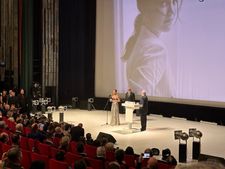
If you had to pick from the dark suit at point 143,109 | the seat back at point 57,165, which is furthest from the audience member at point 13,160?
the dark suit at point 143,109

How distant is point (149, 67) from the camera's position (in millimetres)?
19391

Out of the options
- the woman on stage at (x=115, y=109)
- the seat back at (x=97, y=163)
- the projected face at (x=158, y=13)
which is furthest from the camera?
the projected face at (x=158, y=13)

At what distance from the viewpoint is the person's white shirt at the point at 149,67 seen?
1884 centimetres

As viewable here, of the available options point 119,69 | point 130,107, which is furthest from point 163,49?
point 130,107

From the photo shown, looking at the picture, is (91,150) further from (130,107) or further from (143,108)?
(143,108)

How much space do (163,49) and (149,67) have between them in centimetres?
117

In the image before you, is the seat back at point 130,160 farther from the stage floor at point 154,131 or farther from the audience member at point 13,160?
the stage floor at point 154,131

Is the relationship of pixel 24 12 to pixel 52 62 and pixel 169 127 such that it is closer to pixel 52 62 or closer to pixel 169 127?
pixel 52 62

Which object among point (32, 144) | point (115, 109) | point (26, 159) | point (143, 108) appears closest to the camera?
point (26, 159)

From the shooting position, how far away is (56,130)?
34.6 feet

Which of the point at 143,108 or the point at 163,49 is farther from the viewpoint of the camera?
the point at 163,49

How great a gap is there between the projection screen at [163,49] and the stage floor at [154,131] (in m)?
1.20

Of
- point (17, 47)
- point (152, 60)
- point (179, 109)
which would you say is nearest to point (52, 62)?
point (17, 47)

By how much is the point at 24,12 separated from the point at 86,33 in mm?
3523
